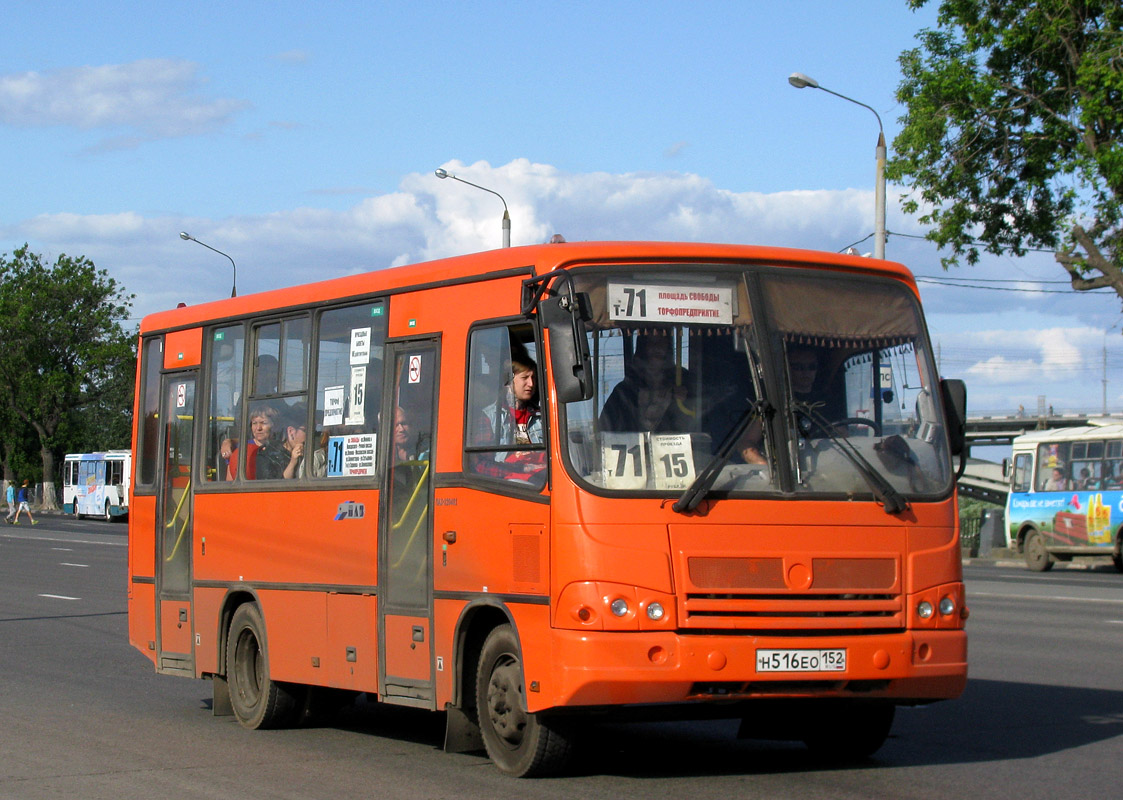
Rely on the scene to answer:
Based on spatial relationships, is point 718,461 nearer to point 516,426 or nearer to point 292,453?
point 516,426

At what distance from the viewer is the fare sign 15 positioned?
25.7 ft

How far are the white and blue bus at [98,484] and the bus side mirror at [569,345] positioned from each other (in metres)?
61.6

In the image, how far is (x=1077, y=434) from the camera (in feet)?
111

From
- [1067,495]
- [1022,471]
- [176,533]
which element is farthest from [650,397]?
[1022,471]

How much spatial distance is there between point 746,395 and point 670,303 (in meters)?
0.61

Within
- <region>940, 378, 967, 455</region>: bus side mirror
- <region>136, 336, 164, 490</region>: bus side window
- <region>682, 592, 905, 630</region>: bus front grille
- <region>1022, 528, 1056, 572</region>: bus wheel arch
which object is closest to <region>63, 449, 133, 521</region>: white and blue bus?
<region>1022, 528, 1056, 572</region>: bus wheel arch

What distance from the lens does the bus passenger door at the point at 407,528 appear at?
8.75m

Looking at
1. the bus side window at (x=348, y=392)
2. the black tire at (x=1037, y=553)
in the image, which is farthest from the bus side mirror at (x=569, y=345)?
the black tire at (x=1037, y=553)

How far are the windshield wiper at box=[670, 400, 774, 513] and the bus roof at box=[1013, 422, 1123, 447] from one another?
2654 centimetres

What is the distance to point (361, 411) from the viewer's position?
960 centimetres

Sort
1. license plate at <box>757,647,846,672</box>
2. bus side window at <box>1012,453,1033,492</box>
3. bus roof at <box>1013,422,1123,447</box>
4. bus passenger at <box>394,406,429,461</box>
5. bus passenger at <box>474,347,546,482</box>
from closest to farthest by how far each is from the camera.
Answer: license plate at <box>757,647,846,672</box>, bus passenger at <box>474,347,546,482</box>, bus passenger at <box>394,406,429,461</box>, bus roof at <box>1013,422,1123,447</box>, bus side window at <box>1012,453,1033,492</box>

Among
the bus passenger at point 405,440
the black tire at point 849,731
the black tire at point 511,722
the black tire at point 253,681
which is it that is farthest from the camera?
the black tire at point 253,681

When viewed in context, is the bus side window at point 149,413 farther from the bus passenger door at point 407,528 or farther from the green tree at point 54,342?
the green tree at point 54,342

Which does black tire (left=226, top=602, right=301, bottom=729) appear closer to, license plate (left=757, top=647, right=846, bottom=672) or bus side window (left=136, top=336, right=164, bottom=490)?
bus side window (left=136, top=336, right=164, bottom=490)
